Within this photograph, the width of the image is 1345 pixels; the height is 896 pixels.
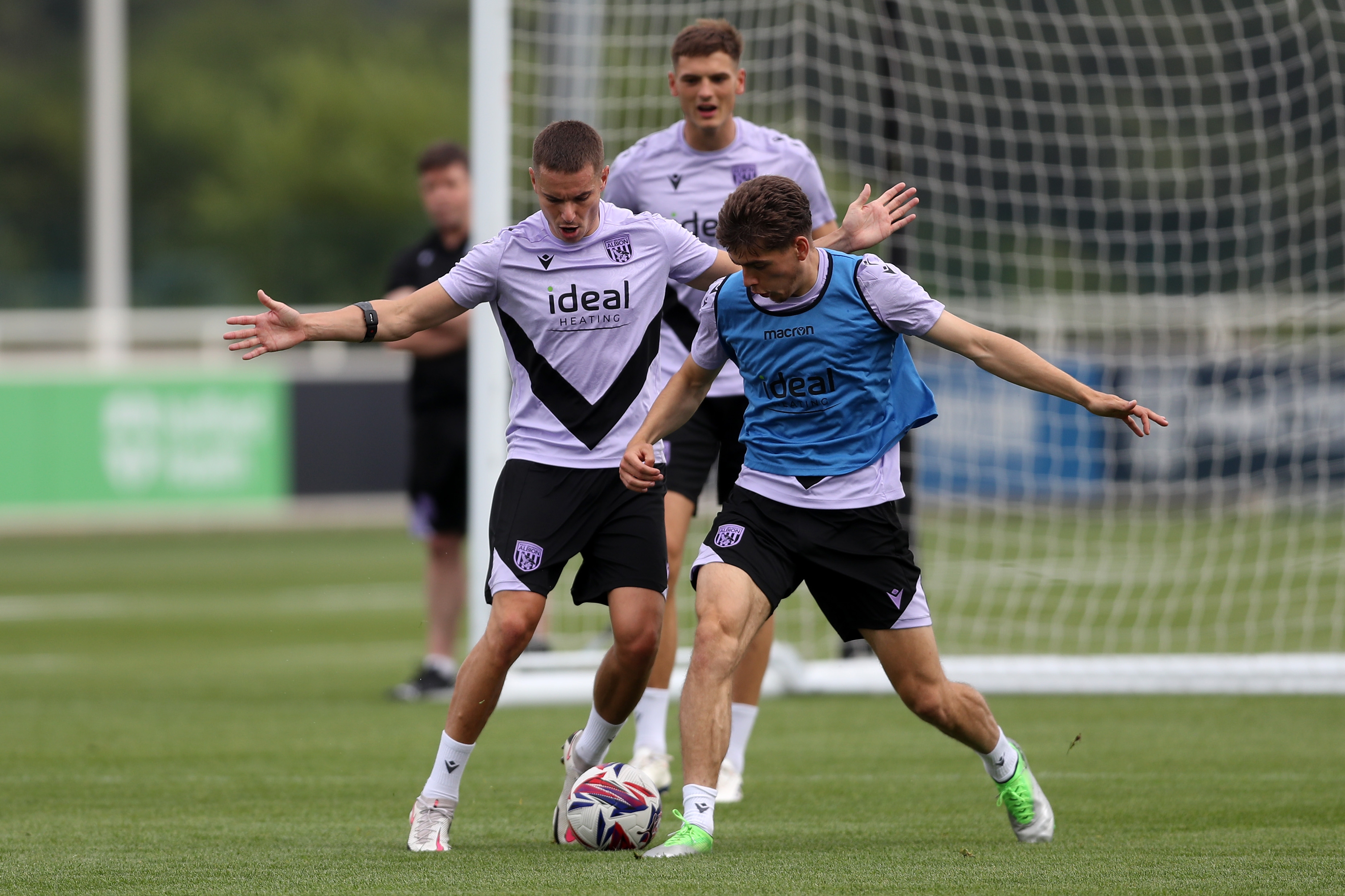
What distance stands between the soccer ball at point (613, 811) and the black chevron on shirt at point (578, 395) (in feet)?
3.37

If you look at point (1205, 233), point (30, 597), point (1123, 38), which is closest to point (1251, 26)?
point (1123, 38)

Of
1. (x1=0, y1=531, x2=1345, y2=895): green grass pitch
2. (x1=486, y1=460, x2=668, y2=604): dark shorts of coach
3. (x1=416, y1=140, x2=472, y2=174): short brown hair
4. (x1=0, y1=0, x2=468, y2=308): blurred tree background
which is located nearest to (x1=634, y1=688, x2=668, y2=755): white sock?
(x1=0, y1=531, x2=1345, y2=895): green grass pitch

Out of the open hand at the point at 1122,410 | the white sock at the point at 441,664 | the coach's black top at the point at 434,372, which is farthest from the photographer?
the coach's black top at the point at 434,372

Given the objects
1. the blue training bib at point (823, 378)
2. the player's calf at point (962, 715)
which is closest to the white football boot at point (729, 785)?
the player's calf at point (962, 715)

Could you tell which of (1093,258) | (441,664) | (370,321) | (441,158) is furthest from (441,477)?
(1093,258)

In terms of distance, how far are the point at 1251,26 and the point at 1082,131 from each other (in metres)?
3.10

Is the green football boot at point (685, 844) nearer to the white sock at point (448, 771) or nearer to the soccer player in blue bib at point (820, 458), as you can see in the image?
the soccer player in blue bib at point (820, 458)

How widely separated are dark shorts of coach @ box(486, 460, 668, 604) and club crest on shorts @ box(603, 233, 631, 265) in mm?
663

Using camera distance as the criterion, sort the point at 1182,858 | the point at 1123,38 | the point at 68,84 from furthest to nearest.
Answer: the point at 68,84
the point at 1123,38
the point at 1182,858

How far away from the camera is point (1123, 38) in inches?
440

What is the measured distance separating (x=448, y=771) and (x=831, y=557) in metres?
1.34

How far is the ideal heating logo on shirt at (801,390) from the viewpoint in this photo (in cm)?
541

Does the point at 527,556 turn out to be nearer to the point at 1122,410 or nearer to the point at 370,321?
the point at 370,321

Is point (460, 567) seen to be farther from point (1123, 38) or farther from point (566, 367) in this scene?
point (1123, 38)
